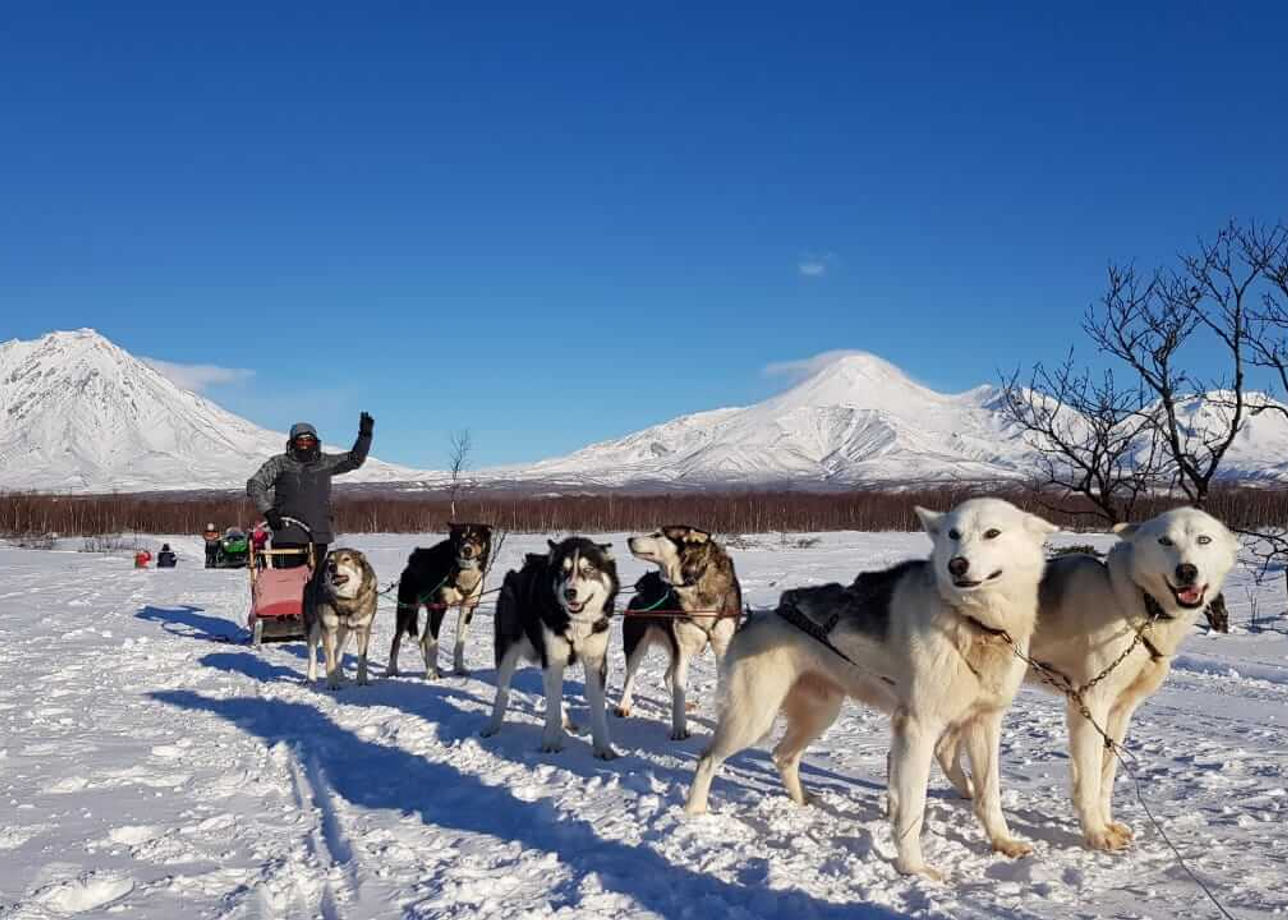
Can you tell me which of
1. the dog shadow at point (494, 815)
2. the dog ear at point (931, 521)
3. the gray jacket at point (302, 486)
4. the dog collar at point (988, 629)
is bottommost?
the dog shadow at point (494, 815)

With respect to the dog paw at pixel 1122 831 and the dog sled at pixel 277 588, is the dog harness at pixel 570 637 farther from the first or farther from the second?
the dog sled at pixel 277 588

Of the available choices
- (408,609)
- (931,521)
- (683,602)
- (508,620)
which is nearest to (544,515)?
(408,609)

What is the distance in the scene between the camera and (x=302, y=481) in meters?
9.19

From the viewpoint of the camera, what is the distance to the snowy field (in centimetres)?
350

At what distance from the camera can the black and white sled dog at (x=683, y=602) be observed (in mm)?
6316

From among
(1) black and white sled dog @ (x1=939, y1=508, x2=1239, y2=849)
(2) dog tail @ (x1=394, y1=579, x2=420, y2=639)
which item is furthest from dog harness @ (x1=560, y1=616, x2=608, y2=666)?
(2) dog tail @ (x1=394, y1=579, x2=420, y2=639)

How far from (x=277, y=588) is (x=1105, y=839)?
8.04 meters

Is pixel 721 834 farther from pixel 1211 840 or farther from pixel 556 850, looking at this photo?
pixel 1211 840

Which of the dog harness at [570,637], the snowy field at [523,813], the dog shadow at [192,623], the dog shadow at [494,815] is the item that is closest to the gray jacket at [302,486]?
the snowy field at [523,813]

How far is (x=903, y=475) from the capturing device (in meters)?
178

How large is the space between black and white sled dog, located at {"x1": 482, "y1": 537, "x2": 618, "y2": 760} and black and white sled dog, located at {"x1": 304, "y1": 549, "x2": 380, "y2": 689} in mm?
2403

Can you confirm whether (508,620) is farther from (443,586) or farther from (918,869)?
(918,869)

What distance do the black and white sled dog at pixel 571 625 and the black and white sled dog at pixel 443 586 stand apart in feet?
7.63

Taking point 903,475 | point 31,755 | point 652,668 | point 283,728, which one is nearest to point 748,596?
point 652,668
